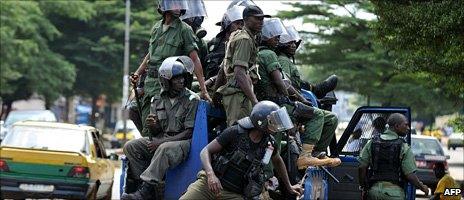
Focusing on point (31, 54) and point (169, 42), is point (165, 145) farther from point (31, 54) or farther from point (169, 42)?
point (31, 54)

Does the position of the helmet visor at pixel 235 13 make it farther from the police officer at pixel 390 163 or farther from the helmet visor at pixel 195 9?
the police officer at pixel 390 163

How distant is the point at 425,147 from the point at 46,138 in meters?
11.1

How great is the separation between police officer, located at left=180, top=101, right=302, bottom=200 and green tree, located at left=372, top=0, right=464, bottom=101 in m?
9.44

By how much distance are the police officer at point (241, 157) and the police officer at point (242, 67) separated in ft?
2.32

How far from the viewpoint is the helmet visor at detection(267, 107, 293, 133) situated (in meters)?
8.31

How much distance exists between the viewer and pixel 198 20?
37.5 ft

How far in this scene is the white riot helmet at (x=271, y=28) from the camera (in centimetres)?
1030

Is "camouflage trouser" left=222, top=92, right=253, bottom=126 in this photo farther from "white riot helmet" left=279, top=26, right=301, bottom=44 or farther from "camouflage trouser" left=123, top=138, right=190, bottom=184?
"white riot helmet" left=279, top=26, right=301, bottom=44

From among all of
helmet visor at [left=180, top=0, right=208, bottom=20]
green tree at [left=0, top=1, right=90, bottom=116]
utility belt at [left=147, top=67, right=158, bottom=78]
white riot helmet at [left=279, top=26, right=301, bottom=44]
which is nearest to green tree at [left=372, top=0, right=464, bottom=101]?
white riot helmet at [left=279, top=26, right=301, bottom=44]

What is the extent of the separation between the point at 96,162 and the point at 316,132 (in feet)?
26.6

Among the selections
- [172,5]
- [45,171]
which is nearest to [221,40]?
[172,5]

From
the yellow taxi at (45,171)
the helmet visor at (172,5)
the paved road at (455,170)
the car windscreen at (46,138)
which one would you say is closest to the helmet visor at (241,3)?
the helmet visor at (172,5)

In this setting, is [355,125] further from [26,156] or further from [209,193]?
[26,156]

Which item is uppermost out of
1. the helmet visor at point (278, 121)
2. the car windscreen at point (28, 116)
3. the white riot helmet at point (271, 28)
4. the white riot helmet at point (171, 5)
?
the white riot helmet at point (171, 5)
